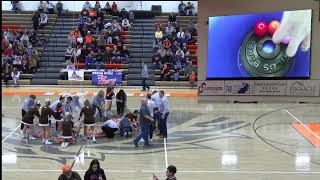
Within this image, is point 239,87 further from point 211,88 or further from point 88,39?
point 88,39

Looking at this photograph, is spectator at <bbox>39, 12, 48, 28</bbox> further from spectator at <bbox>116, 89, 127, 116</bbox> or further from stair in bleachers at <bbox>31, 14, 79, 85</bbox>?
spectator at <bbox>116, 89, 127, 116</bbox>

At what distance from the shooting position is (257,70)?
80.5ft

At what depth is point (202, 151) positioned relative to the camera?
50.0 ft

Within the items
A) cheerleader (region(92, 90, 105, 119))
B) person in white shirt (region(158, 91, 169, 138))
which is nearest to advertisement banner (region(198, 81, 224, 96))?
cheerleader (region(92, 90, 105, 119))

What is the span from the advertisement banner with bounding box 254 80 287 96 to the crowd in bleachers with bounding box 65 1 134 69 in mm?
10544

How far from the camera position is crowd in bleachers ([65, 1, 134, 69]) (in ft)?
105

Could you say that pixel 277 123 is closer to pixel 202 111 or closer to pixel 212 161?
pixel 202 111

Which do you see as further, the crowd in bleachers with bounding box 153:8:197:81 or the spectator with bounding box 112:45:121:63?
the spectator with bounding box 112:45:121:63

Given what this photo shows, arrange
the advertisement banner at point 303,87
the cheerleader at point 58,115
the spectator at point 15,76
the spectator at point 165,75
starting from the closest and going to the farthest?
the cheerleader at point 58,115 < the advertisement banner at point 303,87 < the spectator at point 15,76 < the spectator at point 165,75

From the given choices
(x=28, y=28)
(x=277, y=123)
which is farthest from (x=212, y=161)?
(x=28, y=28)

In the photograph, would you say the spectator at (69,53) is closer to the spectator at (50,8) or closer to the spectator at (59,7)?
the spectator at (59,7)

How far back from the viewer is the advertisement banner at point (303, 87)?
23875mm

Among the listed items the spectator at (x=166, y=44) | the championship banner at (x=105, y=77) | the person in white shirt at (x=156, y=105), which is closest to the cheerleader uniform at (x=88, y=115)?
the person in white shirt at (x=156, y=105)

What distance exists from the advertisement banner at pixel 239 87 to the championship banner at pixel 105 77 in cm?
809
